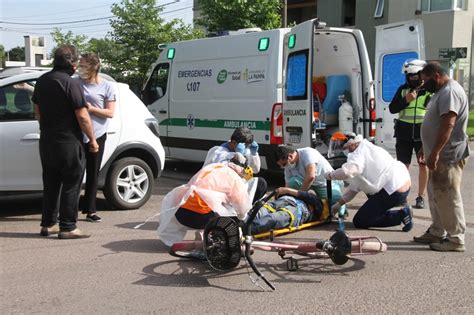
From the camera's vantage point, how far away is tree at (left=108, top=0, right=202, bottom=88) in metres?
22.3

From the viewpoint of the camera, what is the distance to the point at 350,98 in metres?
8.81

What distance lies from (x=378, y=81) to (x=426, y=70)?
3.76m

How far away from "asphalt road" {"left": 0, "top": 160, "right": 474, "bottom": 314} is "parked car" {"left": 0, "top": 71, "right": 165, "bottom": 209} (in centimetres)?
75

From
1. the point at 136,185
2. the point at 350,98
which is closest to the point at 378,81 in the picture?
the point at 350,98

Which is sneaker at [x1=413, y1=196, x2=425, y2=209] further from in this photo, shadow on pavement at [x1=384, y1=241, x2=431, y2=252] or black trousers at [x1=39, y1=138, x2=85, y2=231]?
black trousers at [x1=39, y1=138, x2=85, y2=231]

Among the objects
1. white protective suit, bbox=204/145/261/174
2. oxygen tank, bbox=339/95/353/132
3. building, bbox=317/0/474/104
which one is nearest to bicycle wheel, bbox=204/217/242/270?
white protective suit, bbox=204/145/261/174

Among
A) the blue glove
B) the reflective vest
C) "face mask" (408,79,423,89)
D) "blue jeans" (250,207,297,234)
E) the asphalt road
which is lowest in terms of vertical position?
the asphalt road

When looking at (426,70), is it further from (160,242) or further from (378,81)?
(378,81)

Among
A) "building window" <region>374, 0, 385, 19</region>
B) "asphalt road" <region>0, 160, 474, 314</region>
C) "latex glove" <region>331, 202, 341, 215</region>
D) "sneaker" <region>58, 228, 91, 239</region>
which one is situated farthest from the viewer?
"building window" <region>374, 0, 385, 19</region>

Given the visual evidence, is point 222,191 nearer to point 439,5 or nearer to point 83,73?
point 83,73

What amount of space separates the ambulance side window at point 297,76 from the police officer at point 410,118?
1230mm

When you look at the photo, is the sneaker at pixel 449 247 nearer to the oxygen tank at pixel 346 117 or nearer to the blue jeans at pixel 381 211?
the blue jeans at pixel 381 211

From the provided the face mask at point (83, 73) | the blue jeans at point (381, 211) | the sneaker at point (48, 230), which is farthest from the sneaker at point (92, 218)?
the blue jeans at point (381, 211)

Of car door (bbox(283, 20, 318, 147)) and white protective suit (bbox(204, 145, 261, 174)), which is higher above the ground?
car door (bbox(283, 20, 318, 147))
